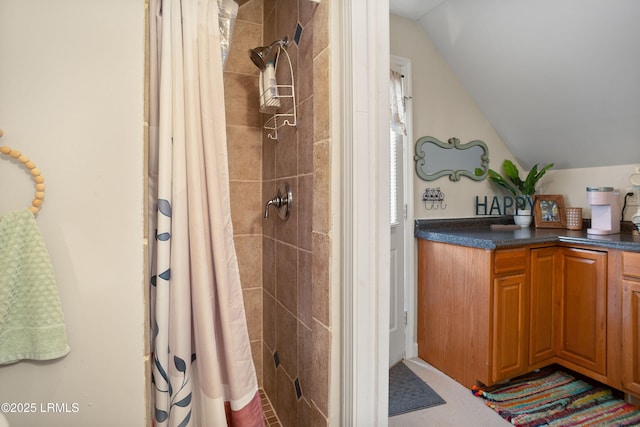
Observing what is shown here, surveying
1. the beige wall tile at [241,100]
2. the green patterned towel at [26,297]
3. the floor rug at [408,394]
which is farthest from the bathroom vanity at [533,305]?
the green patterned towel at [26,297]

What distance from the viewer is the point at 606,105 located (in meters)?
2.07

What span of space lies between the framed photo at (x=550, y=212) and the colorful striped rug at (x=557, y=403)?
3.58ft

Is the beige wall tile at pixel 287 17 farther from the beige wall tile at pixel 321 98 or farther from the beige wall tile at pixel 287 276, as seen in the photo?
the beige wall tile at pixel 287 276

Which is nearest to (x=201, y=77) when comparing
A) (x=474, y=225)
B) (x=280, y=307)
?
(x=280, y=307)

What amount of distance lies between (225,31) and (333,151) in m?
0.50

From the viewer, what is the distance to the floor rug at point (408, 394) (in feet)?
6.00

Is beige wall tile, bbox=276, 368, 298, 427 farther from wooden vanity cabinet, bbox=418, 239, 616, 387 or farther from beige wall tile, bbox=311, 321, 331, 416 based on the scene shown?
wooden vanity cabinet, bbox=418, 239, 616, 387

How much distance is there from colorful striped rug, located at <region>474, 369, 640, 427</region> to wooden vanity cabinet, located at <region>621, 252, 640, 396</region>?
0.16 m

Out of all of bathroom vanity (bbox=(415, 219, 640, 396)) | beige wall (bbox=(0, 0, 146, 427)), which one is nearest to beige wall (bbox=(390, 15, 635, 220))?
bathroom vanity (bbox=(415, 219, 640, 396))

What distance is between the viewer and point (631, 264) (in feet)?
5.80

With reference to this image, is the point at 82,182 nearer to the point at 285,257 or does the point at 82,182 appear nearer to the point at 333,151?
the point at 333,151

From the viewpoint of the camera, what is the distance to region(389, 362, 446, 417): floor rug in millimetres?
1830

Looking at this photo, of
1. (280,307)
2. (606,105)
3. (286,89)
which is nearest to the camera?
(286,89)

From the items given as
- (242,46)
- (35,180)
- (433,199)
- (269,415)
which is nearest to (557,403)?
(433,199)
